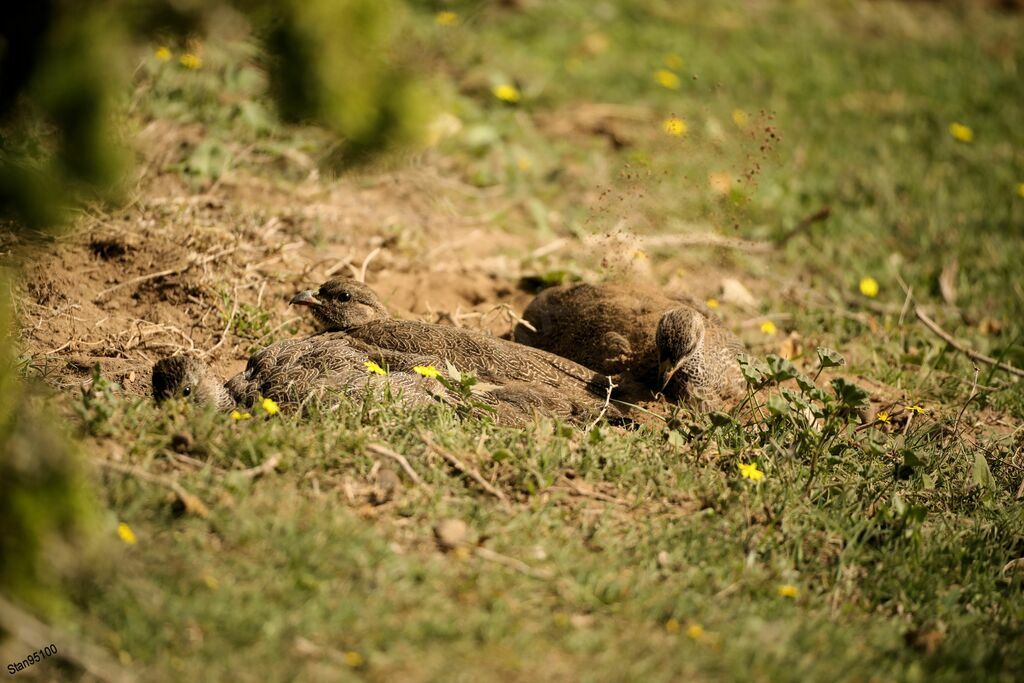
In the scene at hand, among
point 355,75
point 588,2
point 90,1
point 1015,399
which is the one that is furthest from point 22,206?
point 588,2

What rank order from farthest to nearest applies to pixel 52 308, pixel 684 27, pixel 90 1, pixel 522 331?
pixel 684 27 < pixel 522 331 < pixel 52 308 < pixel 90 1

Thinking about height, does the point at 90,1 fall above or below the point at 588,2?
above

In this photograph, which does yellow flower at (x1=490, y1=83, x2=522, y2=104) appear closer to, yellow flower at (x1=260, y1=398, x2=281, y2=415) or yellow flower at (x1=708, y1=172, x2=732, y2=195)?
yellow flower at (x1=708, y1=172, x2=732, y2=195)

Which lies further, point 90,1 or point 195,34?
point 195,34

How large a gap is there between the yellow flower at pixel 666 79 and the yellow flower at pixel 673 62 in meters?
0.21

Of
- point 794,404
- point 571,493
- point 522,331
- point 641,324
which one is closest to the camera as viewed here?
point 571,493

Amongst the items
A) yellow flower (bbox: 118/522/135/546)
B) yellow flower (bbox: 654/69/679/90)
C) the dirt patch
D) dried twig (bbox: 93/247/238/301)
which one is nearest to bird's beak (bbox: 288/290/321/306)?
the dirt patch

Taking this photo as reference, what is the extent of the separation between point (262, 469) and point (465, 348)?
1.56 meters

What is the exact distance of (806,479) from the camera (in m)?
4.52

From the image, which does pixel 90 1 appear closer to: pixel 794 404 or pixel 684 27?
pixel 794 404

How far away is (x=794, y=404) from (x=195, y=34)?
3103 millimetres

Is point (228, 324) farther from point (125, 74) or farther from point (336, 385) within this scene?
point (125, 74)

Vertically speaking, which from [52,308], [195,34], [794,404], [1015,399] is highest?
[195,34]

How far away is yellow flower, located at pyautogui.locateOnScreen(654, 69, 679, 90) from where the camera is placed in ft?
33.0
